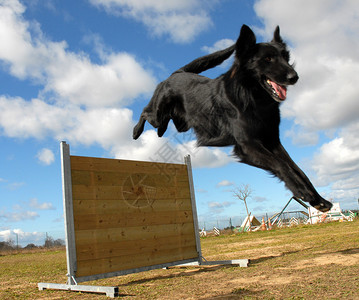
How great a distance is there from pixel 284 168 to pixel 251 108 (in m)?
0.43

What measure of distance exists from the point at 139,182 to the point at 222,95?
12.1 ft

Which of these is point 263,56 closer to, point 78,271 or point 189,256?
point 78,271

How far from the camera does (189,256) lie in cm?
635

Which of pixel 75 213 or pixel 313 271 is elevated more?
pixel 75 213

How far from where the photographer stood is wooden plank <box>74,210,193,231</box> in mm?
4961

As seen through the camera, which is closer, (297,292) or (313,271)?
(297,292)

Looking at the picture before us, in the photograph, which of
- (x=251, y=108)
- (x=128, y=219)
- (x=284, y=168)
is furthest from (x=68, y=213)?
(x=284, y=168)

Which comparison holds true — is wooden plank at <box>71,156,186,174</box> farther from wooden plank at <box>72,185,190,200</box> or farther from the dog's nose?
the dog's nose

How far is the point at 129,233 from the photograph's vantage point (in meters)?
5.38

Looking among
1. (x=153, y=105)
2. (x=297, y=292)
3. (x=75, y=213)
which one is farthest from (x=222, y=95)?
(x=75, y=213)

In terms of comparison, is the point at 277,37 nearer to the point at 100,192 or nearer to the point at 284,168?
the point at 284,168

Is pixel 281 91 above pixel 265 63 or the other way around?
the other way around

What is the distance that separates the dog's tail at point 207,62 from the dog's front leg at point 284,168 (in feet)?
2.64

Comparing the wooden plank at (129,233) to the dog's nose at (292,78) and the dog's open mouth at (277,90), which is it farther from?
the dog's nose at (292,78)
